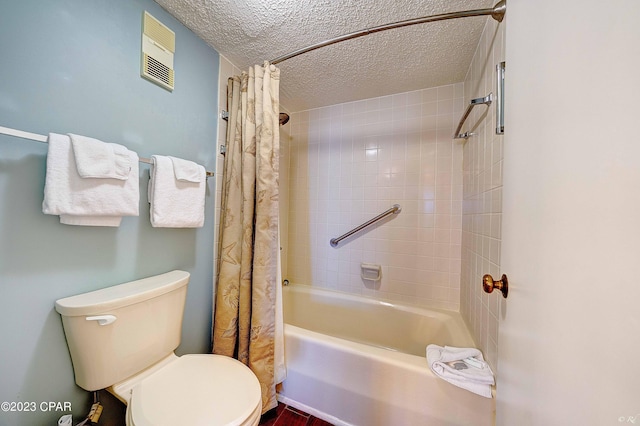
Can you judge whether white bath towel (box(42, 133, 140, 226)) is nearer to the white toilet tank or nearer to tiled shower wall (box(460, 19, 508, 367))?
the white toilet tank

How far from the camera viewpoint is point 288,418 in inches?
47.2

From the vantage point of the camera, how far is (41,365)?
0.73 metres

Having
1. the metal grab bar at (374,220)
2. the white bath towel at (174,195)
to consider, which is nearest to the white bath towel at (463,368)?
the metal grab bar at (374,220)

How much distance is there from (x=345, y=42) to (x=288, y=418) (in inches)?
83.1

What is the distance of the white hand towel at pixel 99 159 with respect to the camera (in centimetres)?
72

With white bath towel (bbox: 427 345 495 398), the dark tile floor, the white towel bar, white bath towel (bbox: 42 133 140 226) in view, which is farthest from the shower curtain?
white bath towel (bbox: 427 345 495 398)

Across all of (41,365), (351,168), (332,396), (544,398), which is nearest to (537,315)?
(544,398)

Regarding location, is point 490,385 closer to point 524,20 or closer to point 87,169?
point 524,20

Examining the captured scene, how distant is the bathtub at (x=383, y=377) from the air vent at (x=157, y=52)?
1.48m

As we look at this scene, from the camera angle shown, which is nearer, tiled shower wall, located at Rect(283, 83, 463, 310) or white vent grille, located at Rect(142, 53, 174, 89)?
white vent grille, located at Rect(142, 53, 174, 89)

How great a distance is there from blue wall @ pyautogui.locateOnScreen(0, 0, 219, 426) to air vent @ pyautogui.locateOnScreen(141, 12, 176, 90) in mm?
29

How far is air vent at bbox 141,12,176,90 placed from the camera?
3.20 feet

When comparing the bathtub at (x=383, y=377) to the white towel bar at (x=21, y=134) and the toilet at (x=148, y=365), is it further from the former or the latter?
the white towel bar at (x=21, y=134)

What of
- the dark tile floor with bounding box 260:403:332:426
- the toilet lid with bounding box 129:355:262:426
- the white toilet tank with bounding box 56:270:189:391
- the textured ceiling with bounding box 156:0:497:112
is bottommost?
the dark tile floor with bounding box 260:403:332:426
